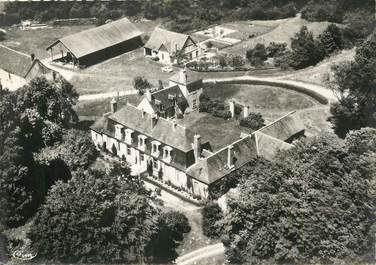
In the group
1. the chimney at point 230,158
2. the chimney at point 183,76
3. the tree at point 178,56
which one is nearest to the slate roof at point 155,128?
the chimney at point 230,158

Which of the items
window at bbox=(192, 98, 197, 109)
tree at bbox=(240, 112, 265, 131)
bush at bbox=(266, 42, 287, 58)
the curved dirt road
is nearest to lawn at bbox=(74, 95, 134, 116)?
window at bbox=(192, 98, 197, 109)

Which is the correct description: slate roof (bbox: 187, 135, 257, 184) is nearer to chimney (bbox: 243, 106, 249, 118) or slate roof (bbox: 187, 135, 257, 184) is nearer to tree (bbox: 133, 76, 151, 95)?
chimney (bbox: 243, 106, 249, 118)

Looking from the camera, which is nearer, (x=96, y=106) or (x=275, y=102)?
(x=275, y=102)

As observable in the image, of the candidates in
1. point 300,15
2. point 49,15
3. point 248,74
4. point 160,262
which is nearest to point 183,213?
point 160,262

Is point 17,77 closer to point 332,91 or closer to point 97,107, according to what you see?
point 97,107

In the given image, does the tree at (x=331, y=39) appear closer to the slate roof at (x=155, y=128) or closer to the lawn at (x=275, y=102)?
the lawn at (x=275, y=102)

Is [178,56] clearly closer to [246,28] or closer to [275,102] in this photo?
[275,102]

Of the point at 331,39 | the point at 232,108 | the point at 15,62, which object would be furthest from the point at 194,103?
the point at 15,62
